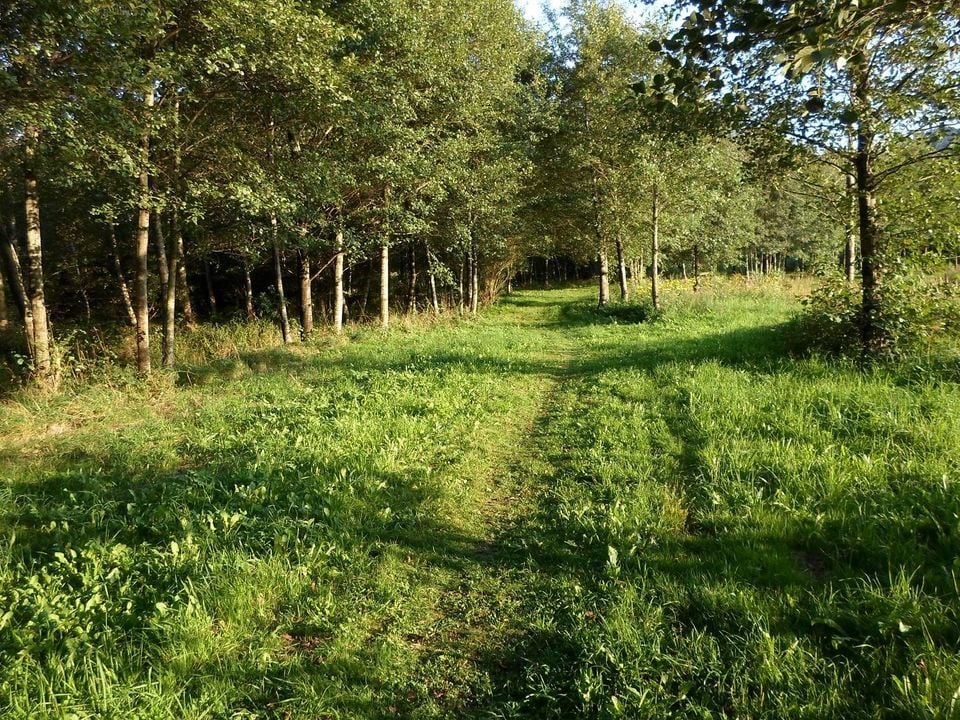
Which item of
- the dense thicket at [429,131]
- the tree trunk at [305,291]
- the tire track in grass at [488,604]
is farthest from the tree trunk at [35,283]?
the tire track in grass at [488,604]

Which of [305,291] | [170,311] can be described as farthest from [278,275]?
[170,311]

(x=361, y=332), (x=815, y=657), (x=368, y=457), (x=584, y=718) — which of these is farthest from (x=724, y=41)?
(x=361, y=332)

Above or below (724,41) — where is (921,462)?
below

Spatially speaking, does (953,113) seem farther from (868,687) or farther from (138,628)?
(138,628)

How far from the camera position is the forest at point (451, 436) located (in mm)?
2611

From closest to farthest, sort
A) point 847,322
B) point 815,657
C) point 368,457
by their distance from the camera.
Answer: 1. point 815,657
2. point 368,457
3. point 847,322

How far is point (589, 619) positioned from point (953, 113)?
30.2 feet

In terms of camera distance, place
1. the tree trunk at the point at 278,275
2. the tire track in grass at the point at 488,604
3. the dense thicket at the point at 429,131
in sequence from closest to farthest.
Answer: the tire track in grass at the point at 488,604 → the dense thicket at the point at 429,131 → the tree trunk at the point at 278,275

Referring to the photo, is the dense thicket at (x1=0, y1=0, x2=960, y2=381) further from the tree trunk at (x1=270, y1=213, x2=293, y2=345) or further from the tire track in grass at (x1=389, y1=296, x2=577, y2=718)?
the tire track in grass at (x1=389, y1=296, x2=577, y2=718)

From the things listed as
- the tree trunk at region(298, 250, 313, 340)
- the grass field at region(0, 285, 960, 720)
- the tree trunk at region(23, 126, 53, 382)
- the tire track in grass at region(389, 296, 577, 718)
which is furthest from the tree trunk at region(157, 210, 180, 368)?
the tire track in grass at region(389, 296, 577, 718)

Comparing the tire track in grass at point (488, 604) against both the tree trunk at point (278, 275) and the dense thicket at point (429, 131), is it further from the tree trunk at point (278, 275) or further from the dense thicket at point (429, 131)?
the tree trunk at point (278, 275)

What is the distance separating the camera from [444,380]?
8.90 meters

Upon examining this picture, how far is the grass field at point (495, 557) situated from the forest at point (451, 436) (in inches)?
1.0

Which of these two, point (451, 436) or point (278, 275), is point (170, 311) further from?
point (451, 436)
